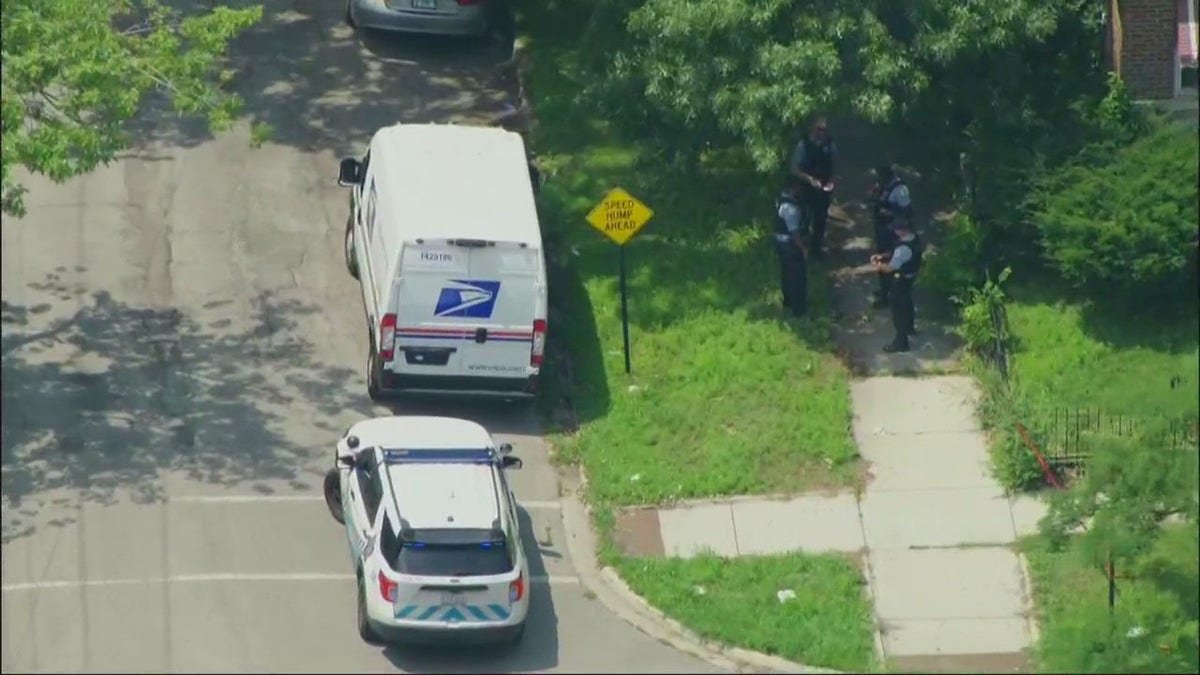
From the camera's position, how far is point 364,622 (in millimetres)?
22781

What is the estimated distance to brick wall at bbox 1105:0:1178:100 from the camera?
97.3 ft

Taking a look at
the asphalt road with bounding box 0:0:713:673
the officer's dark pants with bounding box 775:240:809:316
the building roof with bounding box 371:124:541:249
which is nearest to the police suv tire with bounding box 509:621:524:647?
the asphalt road with bounding box 0:0:713:673

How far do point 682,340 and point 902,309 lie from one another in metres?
2.37

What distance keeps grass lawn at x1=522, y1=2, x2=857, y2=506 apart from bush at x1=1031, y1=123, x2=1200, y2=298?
2730 mm

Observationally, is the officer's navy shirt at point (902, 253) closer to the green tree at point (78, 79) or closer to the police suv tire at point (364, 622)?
the green tree at point (78, 79)

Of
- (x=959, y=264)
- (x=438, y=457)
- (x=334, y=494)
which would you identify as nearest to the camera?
(x=438, y=457)

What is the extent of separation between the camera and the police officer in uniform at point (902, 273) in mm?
27203

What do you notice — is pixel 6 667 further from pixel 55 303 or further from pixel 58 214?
pixel 58 214

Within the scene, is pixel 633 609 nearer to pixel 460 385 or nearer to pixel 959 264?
pixel 460 385

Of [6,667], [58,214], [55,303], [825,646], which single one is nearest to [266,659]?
[6,667]

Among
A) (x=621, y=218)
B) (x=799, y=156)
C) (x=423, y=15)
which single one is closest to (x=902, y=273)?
(x=799, y=156)

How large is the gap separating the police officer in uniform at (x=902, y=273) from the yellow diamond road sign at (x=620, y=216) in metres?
2.60

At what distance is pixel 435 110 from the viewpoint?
108 feet

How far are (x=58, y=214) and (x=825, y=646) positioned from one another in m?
11.6
